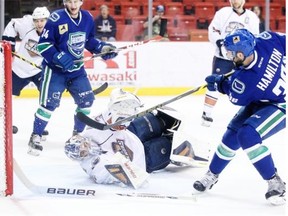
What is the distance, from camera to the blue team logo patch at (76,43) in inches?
174

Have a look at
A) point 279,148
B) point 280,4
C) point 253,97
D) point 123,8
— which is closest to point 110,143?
point 253,97

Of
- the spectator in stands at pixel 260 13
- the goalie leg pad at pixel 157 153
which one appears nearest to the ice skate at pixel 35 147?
the goalie leg pad at pixel 157 153

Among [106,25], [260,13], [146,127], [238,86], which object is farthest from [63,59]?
[260,13]

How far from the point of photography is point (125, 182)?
355 centimetres

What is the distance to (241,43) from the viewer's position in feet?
10.4

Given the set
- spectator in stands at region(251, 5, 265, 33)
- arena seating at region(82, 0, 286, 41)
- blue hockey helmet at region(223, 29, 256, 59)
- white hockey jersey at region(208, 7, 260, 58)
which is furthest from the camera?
spectator in stands at region(251, 5, 265, 33)

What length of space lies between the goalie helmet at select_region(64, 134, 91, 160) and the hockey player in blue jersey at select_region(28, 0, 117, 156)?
2.73ft

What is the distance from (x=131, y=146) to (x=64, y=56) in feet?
2.73

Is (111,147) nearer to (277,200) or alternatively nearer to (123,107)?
Result: (123,107)

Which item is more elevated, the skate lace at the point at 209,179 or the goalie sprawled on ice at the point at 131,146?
the goalie sprawled on ice at the point at 131,146

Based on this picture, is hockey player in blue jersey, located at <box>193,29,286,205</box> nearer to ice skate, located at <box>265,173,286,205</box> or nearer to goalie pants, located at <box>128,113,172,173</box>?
ice skate, located at <box>265,173,286,205</box>

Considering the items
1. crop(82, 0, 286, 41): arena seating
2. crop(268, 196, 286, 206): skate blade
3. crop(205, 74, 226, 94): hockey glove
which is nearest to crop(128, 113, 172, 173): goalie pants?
crop(205, 74, 226, 94): hockey glove

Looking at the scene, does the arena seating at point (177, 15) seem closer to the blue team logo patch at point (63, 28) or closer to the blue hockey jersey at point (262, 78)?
the blue team logo patch at point (63, 28)

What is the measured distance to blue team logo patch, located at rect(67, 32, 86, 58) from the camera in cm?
443
